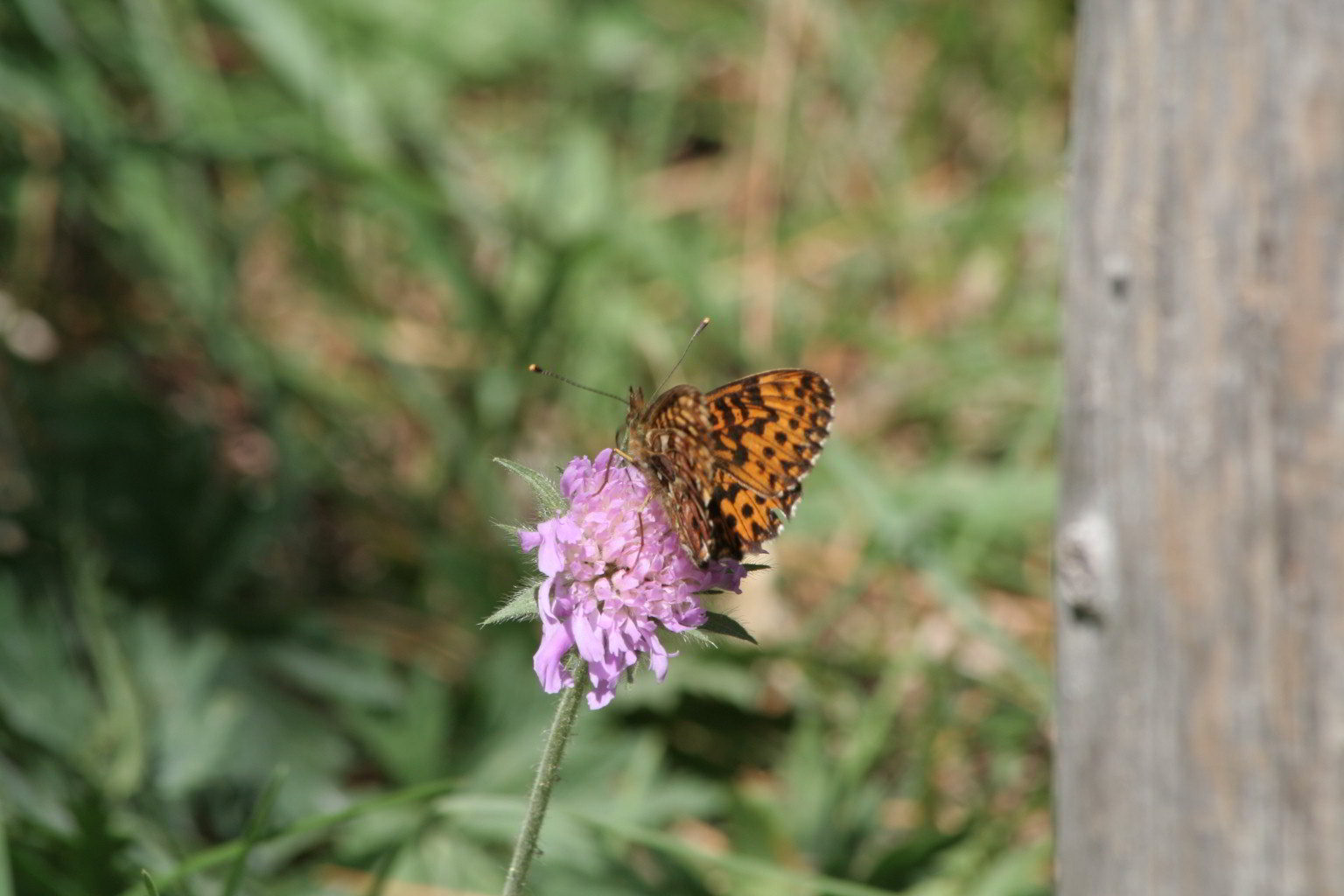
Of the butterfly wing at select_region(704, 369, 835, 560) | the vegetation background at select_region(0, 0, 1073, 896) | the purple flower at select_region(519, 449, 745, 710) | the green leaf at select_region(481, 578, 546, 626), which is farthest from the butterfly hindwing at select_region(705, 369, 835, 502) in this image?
the vegetation background at select_region(0, 0, 1073, 896)

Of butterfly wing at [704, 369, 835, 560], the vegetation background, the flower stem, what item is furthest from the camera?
the vegetation background

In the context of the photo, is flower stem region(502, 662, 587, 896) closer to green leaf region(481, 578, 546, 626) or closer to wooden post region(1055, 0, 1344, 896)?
green leaf region(481, 578, 546, 626)

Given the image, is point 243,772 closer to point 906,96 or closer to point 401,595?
point 401,595

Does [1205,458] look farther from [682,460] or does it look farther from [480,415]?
[480,415]

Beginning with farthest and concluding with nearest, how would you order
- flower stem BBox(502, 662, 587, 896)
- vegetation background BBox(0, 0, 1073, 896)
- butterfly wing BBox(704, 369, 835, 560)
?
vegetation background BBox(0, 0, 1073, 896), butterfly wing BBox(704, 369, 835, 560), flower stem BBox(502, 662, 587, 896)

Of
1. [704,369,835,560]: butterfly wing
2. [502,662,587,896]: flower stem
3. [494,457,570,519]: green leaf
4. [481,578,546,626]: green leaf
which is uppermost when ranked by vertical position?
[704,369,835,560]: butterfly wing

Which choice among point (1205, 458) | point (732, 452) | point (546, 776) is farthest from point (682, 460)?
point (1205, 458)
